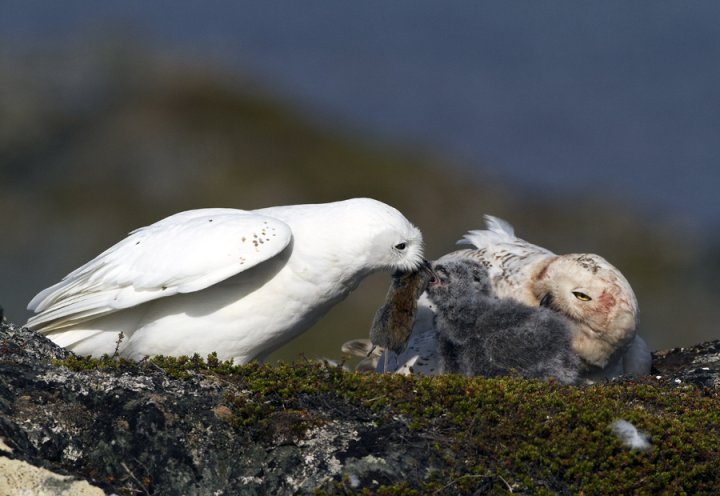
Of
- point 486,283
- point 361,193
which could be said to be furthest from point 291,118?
point 486,283

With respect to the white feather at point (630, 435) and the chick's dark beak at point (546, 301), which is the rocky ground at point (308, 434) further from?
the chick's dark beak at point (546, 301)

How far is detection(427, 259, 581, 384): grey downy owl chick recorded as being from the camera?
934 cm

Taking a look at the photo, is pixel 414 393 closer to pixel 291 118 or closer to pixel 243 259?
pixel 243 259

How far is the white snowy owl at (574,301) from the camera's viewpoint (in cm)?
923

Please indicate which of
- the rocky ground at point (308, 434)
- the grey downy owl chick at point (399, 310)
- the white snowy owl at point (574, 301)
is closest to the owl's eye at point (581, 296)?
the white snowy owl at point (574, 301)

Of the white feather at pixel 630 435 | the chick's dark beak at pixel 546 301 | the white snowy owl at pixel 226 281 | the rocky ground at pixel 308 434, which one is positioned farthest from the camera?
the chick's dark beak at pixel 546 301

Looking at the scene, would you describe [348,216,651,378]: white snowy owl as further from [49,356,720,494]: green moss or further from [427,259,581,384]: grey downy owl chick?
[49,356,720,494]: green moss

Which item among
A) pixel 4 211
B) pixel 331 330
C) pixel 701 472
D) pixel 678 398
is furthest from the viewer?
pixel 4 211

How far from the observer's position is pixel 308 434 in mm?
6566

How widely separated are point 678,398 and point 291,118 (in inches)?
1477

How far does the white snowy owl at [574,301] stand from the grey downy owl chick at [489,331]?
0.43 feet

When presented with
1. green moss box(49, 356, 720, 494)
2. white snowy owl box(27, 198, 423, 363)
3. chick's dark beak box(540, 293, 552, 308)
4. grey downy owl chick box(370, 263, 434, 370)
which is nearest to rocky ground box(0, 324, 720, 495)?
green moss box(49, 356, 720, 494)

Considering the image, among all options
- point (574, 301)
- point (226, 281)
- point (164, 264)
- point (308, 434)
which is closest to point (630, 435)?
point (308, 434)

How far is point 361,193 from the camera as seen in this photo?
35.2m
